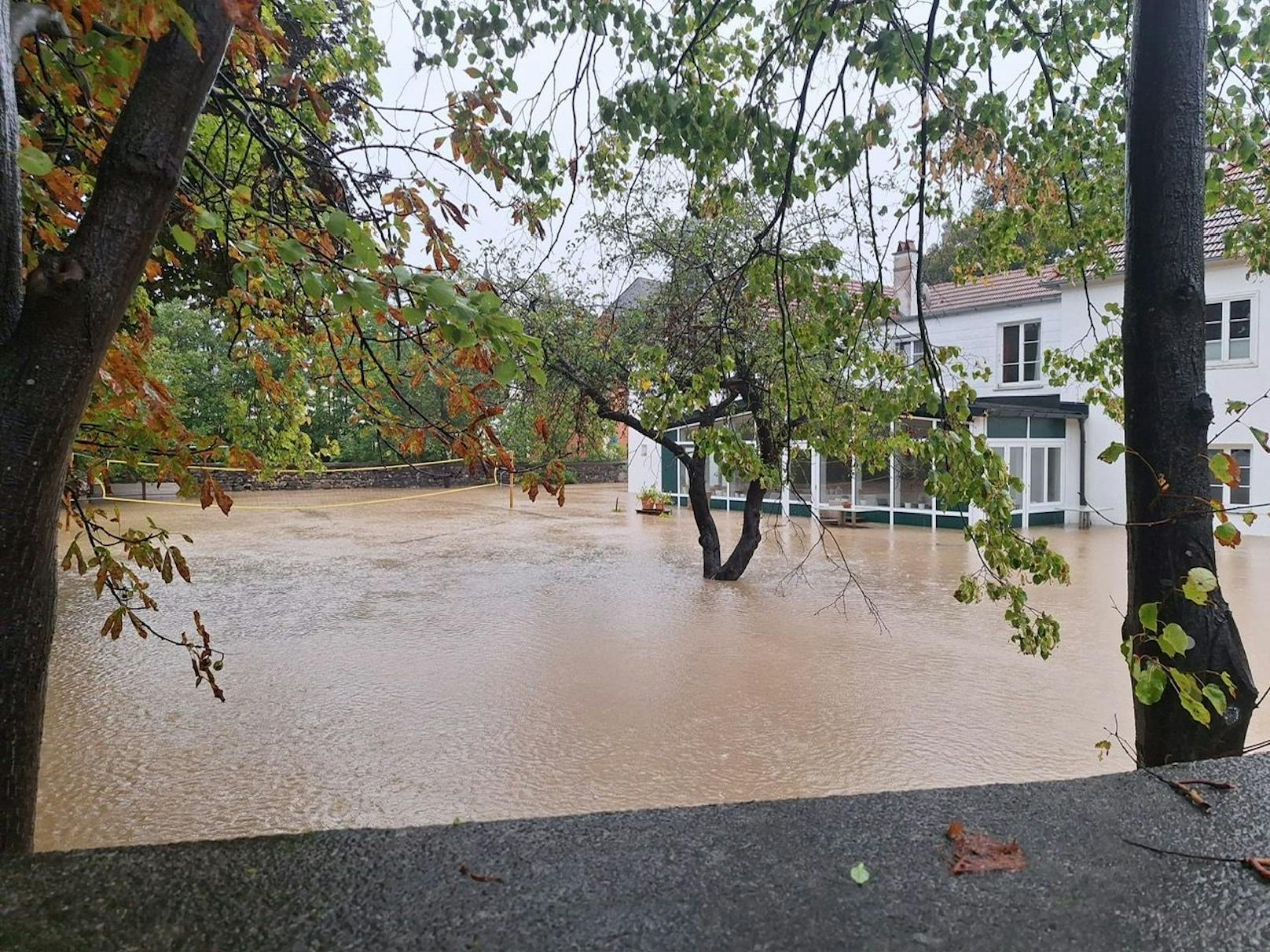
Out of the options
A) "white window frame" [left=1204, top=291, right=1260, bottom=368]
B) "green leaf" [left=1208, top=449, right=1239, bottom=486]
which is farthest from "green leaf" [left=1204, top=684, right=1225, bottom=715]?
"white window frame" [left=1204, top=291, right=1260, bottom=368]

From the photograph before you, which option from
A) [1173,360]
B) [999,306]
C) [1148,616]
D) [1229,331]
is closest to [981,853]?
[1148,616]

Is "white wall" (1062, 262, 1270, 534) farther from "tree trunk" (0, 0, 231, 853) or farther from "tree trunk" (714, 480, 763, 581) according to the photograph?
"tree trunk" (0, 0, 231, 853)

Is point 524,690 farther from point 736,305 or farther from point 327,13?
point 327,13

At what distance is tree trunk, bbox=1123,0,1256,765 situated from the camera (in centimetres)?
218

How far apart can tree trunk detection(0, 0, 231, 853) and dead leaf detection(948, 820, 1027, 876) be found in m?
1.63

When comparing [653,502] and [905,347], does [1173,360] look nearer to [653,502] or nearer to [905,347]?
[905,347]

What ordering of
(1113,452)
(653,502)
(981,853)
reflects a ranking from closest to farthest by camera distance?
(981,853)
(1113,452)
(653,502)

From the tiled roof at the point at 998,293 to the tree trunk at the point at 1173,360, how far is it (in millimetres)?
16580

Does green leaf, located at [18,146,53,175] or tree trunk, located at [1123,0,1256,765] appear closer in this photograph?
green leaf, located at [18,146,53,175]

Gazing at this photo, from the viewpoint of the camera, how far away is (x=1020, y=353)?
19.2 m

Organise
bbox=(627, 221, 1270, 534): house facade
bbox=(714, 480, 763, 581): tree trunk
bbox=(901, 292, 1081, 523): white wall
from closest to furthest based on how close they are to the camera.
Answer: bbox=(714, 480, 763, 581): tree trunk
bbox=(627, 221, 1270, 534): house facade
bbox=(901, 292, 1081, 523): white wall

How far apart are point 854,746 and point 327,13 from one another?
6.86 metres

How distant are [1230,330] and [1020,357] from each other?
4545 millimetres

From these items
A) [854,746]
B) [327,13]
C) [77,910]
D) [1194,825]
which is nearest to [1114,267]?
[854,746]
